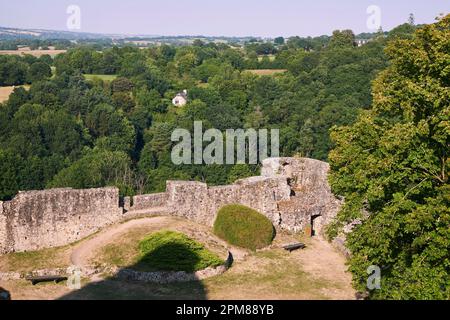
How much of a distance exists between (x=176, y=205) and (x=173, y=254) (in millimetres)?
4301

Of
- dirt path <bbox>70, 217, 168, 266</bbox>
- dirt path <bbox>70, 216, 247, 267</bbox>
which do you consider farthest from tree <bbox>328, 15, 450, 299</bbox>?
dirt path <bbox>70, 217, 168, 266</bbox>

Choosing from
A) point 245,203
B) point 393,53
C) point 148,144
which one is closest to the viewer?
point 393,53

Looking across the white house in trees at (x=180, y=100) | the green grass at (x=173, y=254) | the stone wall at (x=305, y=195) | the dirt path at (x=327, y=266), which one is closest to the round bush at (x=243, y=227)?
the dirt path at (x=327, y=266)

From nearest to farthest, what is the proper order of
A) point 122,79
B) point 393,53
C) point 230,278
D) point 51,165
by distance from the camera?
point 393,53
point 230,278
point 51,165
point 122,79

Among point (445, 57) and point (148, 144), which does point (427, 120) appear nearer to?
point (445, 57)

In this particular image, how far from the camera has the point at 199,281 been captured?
22.8 m

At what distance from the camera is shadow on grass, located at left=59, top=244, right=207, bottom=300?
68.2 ft

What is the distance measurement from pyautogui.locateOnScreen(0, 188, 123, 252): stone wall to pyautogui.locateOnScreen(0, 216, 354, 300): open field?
48 cm

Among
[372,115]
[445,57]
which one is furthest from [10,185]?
[445,57]

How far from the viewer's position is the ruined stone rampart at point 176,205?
2391 centimetres

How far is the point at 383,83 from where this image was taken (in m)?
20.3

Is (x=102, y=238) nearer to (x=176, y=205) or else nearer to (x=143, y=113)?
(x=176, y=205)

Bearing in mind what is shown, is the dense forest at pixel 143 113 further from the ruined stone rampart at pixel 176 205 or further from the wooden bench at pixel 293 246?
the wooden bench at pixel 293 246
